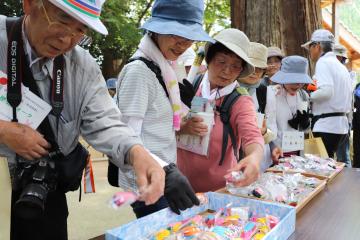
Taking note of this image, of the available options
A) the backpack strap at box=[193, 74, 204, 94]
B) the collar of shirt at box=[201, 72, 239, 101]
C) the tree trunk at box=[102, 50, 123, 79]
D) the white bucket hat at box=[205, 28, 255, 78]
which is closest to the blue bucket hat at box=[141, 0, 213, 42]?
the white bucket hat at box=[205, 28, 255, 78]

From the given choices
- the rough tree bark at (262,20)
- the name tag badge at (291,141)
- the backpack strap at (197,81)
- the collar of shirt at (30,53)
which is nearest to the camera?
the collar of shirt at (30,53)

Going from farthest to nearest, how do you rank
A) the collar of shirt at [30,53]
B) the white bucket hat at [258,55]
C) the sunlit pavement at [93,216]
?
the sunlit pavement at [93,216], the white bucket hat at [258,55], the collar of shirt at [30,53]

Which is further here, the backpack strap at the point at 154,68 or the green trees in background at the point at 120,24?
the green trees in background at the point at 120,24

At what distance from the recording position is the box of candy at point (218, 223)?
871 millimetres

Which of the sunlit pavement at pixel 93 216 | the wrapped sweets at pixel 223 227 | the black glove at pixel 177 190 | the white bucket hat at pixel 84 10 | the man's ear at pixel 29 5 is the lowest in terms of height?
the sunlit pavement at pixel 93 216

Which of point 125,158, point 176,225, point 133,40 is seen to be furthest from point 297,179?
point 133,40

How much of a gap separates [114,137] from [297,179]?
86cm

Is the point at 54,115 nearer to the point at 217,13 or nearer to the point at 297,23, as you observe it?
the point at 297,23

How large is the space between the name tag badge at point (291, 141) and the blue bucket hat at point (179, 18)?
1078 millimetres

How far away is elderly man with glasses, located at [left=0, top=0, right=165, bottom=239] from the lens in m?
0.89

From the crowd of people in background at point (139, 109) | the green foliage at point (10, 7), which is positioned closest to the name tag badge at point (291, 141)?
the crowd of people in background at point (139, 109)

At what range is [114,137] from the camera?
1006 millimetres

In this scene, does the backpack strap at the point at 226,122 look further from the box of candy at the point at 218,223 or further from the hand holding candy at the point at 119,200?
the hand holding candy at the point at 119,200

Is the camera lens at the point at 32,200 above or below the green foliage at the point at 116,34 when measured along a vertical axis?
below
